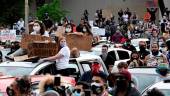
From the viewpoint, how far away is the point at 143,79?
12711mm

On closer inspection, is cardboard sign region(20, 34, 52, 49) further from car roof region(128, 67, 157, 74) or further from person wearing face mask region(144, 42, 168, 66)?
car roof region(128, 67, 157, 74)

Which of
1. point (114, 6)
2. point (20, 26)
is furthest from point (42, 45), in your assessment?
point (114, 6)

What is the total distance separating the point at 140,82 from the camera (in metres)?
12.6

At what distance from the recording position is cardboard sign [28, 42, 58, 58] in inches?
615

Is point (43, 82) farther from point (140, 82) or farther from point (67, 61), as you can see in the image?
point (67, 61)

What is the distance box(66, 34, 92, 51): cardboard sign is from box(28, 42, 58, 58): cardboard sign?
10.5ft

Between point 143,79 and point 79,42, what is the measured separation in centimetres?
671

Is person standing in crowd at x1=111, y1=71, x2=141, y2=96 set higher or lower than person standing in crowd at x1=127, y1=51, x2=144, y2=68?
higher

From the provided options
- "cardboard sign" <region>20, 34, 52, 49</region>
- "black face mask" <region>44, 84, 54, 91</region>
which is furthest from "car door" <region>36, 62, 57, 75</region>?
"black face mask" <region>44, 84, 54, 91</region>

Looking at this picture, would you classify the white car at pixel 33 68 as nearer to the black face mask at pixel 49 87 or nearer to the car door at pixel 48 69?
the car door at pixel 48 69

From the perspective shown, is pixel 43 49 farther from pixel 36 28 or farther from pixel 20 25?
pixel 20 25

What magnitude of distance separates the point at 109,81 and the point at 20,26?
119ft

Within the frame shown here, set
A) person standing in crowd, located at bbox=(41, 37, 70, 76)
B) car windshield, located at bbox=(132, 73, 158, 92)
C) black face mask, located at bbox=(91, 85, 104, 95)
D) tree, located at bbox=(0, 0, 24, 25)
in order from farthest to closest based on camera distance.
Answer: tree, located at bbox=(0, 0, 24, 25) → person standing in crowd, located at bbox=(41, 37, 70, 76) → car windshield, located at bbox=(132, 73, 158, 92) → black face mask, located at bbox=(91, 85, 104, 95)

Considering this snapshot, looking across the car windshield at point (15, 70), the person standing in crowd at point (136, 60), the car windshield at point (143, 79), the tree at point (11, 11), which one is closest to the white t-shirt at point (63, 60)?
the car windshield at point (15, 70)
